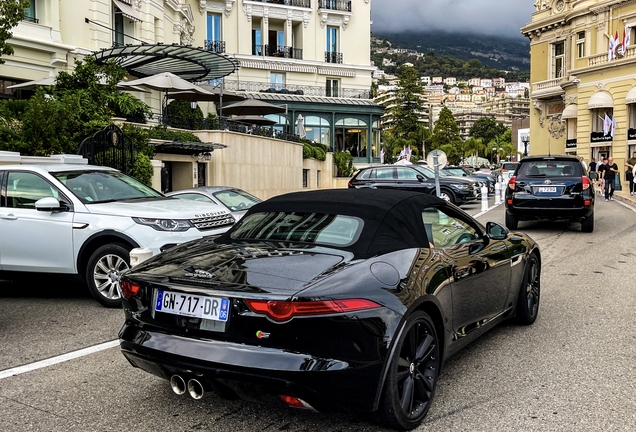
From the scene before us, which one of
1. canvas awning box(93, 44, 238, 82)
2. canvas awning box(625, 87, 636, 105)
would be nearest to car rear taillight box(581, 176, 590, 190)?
canvas awning box(93, 44, 238, 82)

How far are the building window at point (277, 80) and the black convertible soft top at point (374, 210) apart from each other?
44228 mm

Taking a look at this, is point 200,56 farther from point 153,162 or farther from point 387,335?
point 387,335

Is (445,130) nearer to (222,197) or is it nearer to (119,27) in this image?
(119,27)

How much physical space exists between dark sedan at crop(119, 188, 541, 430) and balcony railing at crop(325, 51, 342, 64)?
47.0m

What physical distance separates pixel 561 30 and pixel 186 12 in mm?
33745

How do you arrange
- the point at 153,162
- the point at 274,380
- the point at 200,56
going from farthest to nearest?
the point at 200,56 → the point at 153,162 → the point at 274,380

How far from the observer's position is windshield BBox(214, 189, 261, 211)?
11.8m

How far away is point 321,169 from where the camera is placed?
1531 inches

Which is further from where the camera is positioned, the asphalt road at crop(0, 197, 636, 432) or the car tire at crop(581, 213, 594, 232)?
the car tire at crop(581, 213, 594, 232)

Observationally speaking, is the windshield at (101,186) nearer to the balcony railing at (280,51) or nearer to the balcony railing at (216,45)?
the balcony railing at (216,45)

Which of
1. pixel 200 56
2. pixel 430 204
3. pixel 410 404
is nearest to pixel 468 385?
pixel 410 404

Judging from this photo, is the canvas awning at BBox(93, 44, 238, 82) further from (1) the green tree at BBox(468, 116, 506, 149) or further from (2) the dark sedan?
(1) the green tree at BBox(468, 116, 506, 149)

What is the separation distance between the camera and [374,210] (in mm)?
4309

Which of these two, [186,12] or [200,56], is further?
[186,12]
